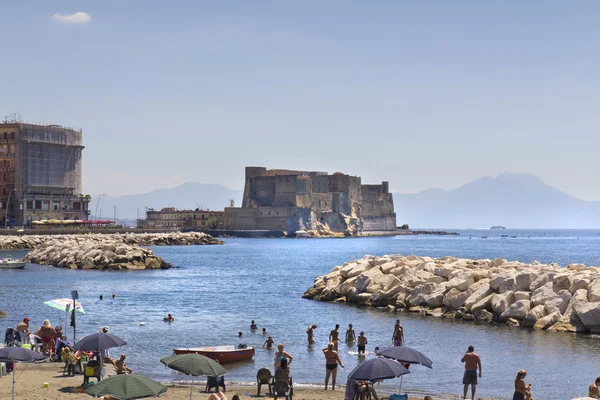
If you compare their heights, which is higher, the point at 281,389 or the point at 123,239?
the point at 123,239

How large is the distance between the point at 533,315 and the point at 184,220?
11923cm

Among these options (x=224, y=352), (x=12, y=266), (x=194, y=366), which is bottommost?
(x=224, y=352)

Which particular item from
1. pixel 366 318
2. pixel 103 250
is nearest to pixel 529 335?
pixel 366 318

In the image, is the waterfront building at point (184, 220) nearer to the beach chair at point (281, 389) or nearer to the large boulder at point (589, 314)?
the large boulder at point (589, 314)

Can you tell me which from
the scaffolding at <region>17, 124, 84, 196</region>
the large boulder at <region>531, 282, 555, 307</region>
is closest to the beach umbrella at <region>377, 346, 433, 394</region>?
the large boulder at <region>531, 282, 555, 307</region>

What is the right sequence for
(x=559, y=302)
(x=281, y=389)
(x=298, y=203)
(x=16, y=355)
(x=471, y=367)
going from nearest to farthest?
(x=16, y=355), (x=281, y=389), (x=471, y=367), (x=559, y=302), (x=298, y=203)

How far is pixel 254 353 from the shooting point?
69.3 ft

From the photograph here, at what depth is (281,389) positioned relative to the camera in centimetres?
1445

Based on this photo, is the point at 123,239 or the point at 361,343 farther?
the point at 123,239

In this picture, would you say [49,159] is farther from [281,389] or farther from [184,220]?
[281,389]

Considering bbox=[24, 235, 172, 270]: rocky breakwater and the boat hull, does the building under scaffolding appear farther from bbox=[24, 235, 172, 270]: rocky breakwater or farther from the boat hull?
the boat hull

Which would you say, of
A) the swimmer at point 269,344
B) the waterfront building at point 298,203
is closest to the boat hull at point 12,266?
the swimmer at point 269,344

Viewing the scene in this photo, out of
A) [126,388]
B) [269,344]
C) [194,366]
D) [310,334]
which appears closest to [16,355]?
[194,366]

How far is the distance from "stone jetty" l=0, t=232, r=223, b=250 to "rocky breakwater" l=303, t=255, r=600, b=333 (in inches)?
1849
